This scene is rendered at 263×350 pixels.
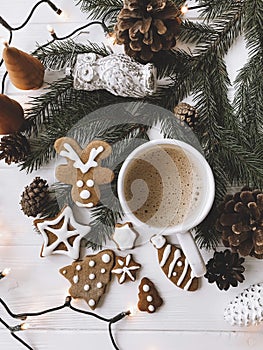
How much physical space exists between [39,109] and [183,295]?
375 mm

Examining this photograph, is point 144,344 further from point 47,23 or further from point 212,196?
point 47,23

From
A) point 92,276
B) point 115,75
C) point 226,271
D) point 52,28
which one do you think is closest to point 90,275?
point 92,276

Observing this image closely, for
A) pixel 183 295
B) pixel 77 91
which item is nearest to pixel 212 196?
pixel 183 295

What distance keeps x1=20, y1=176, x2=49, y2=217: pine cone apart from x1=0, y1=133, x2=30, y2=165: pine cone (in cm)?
5

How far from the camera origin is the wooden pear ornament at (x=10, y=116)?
0.95m

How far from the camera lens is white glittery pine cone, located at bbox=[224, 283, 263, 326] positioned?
910 mm

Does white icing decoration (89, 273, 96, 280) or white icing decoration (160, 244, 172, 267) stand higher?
white icing decoration (160, 244, 172, 267)

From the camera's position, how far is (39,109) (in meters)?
1.00

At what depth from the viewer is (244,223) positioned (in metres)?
0.90

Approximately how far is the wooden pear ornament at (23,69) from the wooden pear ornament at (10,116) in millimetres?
38

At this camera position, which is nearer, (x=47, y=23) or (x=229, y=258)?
(x=229, y=258)

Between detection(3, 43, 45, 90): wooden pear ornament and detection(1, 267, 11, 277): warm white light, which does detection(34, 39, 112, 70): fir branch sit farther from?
detection(1, 267, 11, 277): warm white light

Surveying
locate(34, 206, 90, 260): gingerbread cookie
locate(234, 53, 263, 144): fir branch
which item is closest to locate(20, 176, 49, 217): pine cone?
locate(34, 206, 90, 260): gingerbread cookie

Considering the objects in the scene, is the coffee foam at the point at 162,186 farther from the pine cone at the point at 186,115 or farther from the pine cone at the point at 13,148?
the pine cone at the point at 13,148
